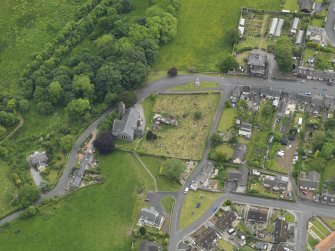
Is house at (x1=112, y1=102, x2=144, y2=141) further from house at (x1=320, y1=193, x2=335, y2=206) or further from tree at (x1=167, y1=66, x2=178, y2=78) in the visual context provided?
house at (x1=320, y1=193, x2=335, y2=206)

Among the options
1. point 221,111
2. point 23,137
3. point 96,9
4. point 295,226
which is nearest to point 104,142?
point 23,137

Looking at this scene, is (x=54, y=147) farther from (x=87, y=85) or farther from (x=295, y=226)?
(x=295, y=226)

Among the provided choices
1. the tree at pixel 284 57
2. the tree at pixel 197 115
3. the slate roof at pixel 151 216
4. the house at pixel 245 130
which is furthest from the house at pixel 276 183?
the tree at pixel 284 57

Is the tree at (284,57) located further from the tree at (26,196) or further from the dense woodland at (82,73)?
the tree at (26,196)

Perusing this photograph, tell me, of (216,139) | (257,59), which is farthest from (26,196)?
(257,59)

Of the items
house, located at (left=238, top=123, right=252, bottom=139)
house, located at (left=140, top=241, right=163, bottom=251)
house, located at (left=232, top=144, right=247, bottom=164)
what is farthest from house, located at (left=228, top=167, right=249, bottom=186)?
house, located at (left=140, top=241, right=163, bottom=251)

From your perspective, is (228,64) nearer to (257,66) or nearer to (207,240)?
(257,66)
